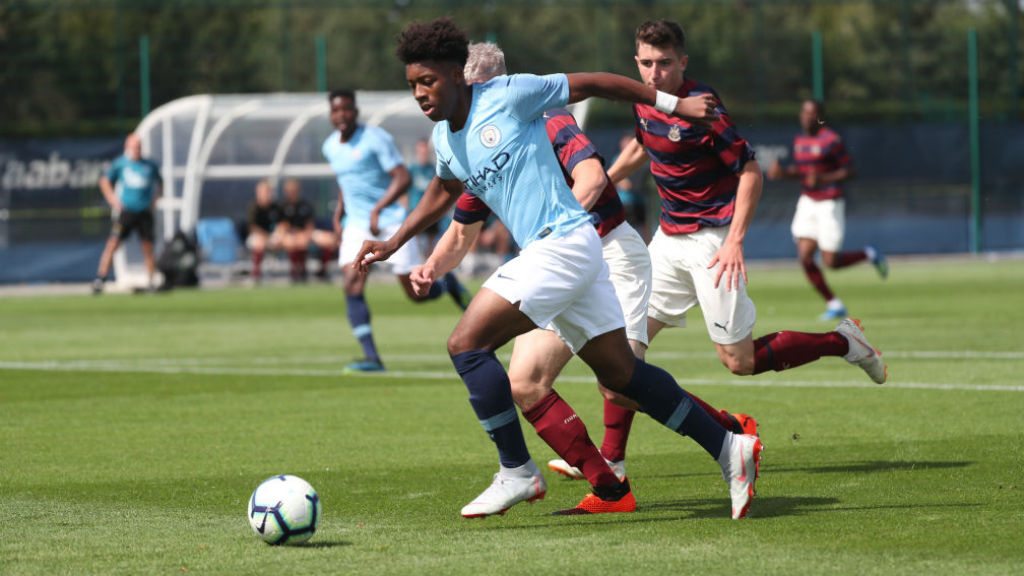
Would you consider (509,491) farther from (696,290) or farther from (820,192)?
(820,192)

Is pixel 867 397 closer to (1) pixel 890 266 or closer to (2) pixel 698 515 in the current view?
(2) pixel 698 515

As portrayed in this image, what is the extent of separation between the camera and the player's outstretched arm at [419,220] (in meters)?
6.16

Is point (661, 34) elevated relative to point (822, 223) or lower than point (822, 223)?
elevated

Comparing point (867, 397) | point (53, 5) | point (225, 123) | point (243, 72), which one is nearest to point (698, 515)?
point (867, 397)

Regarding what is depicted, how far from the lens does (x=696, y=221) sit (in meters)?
7.53

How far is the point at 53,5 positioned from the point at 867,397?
2208 cm

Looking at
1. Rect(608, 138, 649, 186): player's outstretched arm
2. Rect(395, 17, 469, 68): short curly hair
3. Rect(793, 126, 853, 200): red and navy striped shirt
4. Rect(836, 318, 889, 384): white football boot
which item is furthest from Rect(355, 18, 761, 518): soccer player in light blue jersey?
Rect(793, 126, 853, 200): red and navy striped shirt

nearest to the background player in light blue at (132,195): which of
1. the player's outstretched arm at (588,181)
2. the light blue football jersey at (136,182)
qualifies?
the light blue football jersey at (136,182)

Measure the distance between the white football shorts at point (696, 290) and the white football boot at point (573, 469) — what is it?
0.81m

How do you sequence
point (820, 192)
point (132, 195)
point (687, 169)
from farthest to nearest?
point (132, 195) → point (820, 192) → point (687, 169)

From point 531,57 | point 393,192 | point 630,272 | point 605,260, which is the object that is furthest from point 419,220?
point 531,57

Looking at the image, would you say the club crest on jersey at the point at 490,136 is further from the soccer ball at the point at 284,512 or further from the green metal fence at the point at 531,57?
the green metal fence at the point at 531,57

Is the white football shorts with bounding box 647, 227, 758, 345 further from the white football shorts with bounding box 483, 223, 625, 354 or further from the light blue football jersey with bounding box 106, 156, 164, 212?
the light blue football jersey with bounding box 106, 156, 164, 212

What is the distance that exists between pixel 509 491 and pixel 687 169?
89.7 inches
